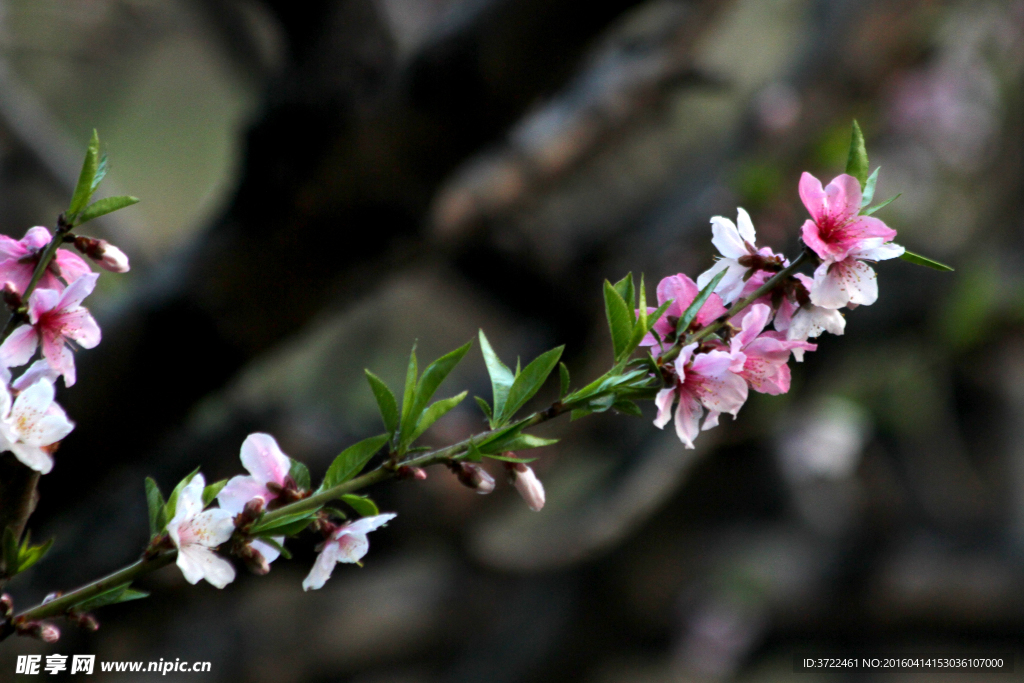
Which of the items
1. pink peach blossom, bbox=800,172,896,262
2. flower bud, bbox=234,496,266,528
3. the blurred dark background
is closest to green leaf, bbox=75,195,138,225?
flower bud, bbox=234,496,266,528

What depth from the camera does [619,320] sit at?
25 centimetres

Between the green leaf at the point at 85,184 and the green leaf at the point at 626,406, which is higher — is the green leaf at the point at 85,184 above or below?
above

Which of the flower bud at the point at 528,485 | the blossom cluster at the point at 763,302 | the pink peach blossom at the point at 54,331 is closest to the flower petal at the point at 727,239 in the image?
the blossom cluster at the point at 763,302

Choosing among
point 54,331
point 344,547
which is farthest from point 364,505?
point 54,331

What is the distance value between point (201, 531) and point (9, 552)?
0.06m

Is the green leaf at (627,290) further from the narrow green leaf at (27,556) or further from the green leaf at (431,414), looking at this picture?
the narrow green leaf at (27,556)

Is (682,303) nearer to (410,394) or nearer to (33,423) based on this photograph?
(410,394)

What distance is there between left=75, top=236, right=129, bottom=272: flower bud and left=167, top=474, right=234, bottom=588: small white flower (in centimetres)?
9

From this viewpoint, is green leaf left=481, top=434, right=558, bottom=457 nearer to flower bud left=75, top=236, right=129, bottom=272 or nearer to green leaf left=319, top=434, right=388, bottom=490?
green leaf left=319, top=434, right=388, bottom=490

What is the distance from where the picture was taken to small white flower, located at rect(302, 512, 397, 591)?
0.77ft

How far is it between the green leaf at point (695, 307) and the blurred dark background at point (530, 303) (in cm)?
44

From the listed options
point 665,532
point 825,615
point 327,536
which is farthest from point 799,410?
point 327,536

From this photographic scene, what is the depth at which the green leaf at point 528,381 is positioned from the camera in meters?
0.24

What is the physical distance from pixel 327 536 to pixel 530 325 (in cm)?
105
